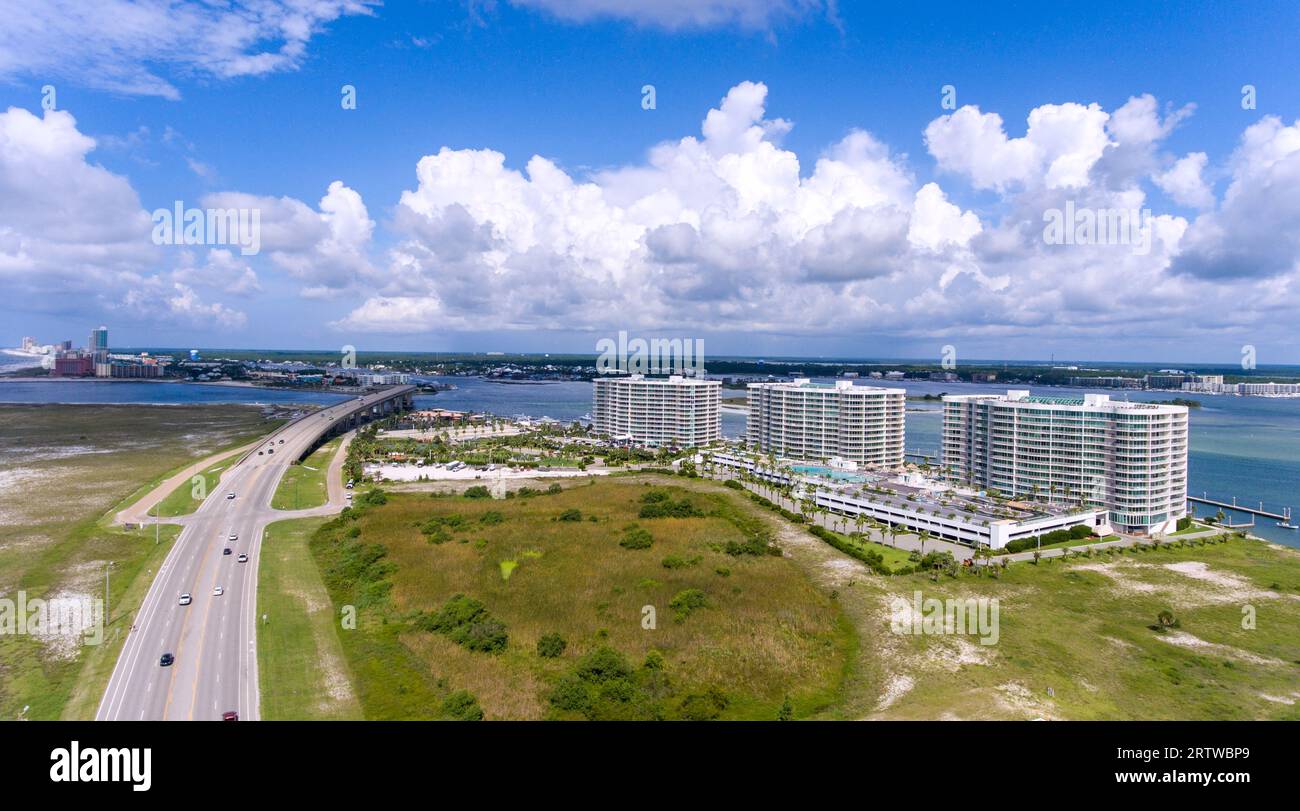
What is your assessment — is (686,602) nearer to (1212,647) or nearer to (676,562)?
(676,562)

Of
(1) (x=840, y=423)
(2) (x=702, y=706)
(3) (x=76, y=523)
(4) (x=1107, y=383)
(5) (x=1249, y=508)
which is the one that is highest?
(4) (x=1107, y=383)

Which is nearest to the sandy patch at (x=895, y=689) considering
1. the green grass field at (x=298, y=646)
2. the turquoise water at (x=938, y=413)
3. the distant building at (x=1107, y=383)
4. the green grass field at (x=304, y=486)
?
the green grass field at (x=298, y=646)

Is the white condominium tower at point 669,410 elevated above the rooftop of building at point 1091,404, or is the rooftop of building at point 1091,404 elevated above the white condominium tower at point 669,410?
the rooftop of building at point 1091,404

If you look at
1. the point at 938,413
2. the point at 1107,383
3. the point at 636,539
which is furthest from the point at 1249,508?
the point at 1107,383

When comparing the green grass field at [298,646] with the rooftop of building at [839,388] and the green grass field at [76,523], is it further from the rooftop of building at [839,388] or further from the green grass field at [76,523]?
the rooftop of building at [839,388]
